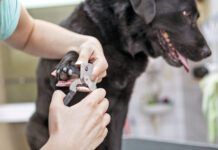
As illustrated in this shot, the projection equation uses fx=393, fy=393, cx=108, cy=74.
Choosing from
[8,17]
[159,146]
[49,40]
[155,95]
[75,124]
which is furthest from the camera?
[155,95]

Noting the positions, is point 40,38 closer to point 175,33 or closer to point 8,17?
point 8,17

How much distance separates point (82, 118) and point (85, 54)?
151mm

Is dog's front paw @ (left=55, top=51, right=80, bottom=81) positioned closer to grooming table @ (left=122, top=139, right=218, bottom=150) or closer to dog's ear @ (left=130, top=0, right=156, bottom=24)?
dog's ear @ (left=130, top=0, right=156, bottom=24)

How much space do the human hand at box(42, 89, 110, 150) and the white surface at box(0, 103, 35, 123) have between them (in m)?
2.03

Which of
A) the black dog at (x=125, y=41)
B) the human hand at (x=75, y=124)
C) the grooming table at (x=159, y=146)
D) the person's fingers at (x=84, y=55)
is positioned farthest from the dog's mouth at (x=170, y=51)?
the human hand at (x=75, y=124)

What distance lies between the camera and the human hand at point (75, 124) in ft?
2.01

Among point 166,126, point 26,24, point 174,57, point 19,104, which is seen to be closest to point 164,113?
point 166,126

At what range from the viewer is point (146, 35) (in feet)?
3.90

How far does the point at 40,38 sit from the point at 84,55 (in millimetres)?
283

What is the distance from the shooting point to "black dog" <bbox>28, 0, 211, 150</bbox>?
113 centimetres

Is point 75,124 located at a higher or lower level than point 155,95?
higher

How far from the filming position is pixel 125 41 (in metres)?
1.15

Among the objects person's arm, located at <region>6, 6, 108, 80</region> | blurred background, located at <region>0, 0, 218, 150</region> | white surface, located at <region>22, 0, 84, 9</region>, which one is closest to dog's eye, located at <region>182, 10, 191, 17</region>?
person's arm, located at <region>6, 6, 108, 80</region>

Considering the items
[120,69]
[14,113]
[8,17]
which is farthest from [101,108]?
[14,113]
